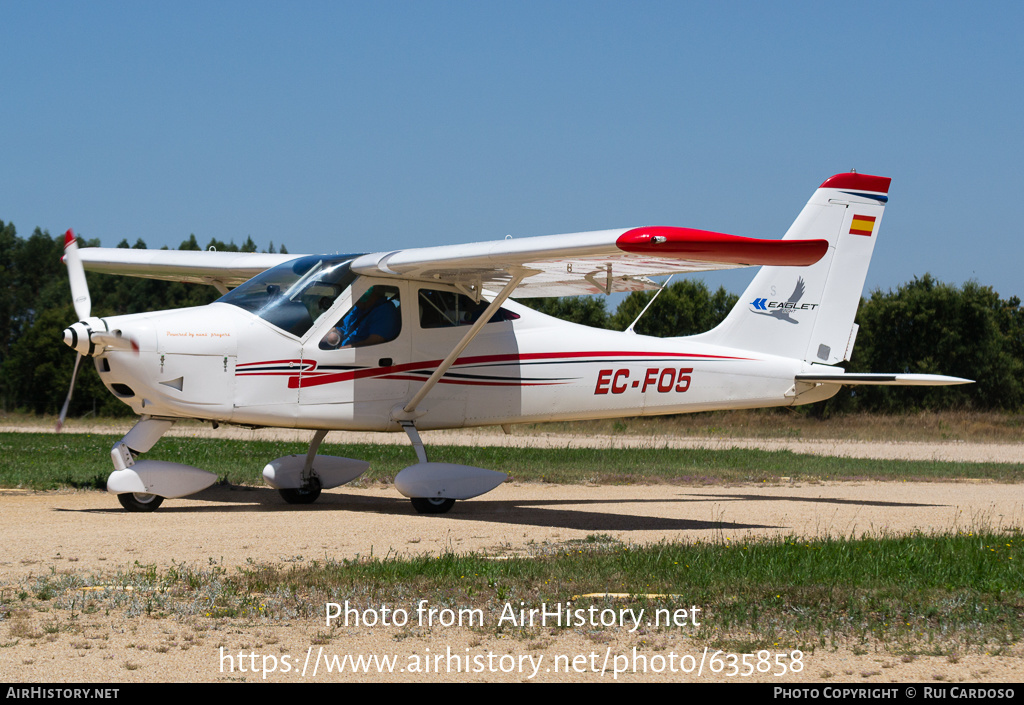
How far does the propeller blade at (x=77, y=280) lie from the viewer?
10922 mm

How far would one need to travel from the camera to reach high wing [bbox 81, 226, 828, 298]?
30.5 ft

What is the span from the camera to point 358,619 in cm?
591

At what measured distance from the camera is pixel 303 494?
1311 cm

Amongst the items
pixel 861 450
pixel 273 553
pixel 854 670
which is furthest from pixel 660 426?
pixel 854 670

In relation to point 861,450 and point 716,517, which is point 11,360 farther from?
point 716,517

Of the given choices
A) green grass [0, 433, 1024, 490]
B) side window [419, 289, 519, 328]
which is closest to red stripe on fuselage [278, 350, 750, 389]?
side window [419, 289, 519, 328]

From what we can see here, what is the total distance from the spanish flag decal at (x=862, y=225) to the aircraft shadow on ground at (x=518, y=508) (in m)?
3.98

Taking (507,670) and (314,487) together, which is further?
(314,487)

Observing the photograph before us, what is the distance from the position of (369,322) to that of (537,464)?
27.2ft

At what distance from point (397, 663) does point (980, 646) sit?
3173mm

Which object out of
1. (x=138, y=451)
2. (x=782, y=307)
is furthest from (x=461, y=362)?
(x=782, y=307)

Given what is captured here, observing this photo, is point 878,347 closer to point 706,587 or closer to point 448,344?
point 448,344

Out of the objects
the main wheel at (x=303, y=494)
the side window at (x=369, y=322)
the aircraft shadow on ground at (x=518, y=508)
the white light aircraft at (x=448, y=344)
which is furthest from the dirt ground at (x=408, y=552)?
the side window at (x=369, y=322)
